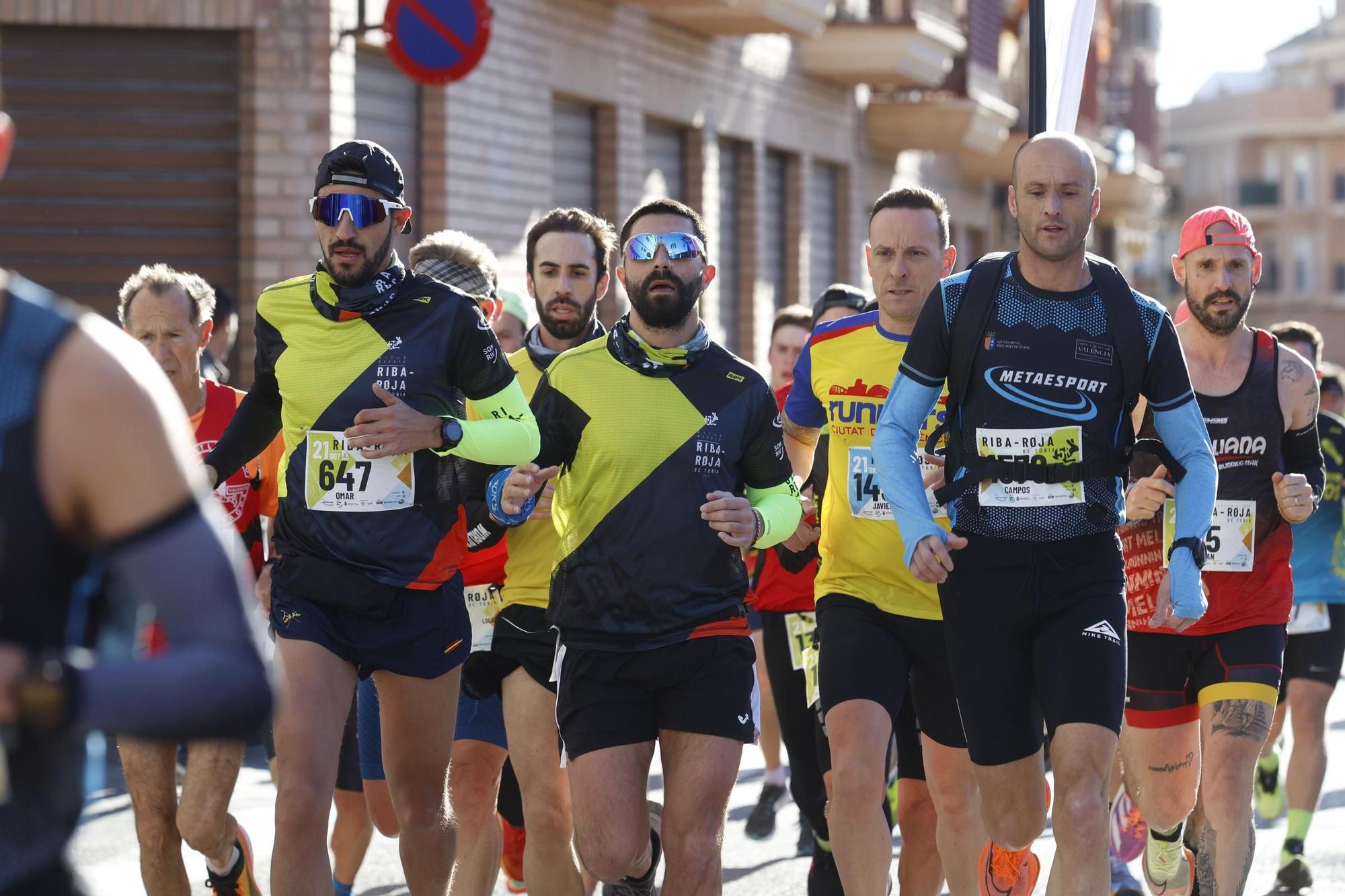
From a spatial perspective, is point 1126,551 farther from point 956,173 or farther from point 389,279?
point 956,173

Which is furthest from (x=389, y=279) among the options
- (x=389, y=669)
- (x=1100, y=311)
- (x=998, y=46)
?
(x=998, y=46)

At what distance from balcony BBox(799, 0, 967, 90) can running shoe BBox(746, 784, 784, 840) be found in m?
14.1

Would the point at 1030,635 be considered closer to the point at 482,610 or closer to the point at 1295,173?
the point at 482,610

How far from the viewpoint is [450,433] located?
6.02m

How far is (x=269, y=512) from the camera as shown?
7043mm

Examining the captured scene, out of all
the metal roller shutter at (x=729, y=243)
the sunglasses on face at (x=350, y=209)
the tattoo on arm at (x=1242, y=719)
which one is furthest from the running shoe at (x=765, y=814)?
the metal roller shutter at (x=729, y=243)

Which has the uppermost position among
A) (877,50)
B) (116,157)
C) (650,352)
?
(877,50)

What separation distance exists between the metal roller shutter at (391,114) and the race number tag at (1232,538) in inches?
301

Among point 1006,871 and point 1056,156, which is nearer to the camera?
point 1056,156

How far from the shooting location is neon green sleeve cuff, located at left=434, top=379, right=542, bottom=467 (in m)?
5.95

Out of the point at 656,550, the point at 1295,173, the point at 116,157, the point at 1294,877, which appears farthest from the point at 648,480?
the point at 1295,173

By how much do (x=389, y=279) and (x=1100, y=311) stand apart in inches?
80.5

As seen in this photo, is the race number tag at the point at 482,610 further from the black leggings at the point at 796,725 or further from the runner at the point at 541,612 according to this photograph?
the black leggings at the point at 796,725

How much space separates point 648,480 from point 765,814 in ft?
14.0
